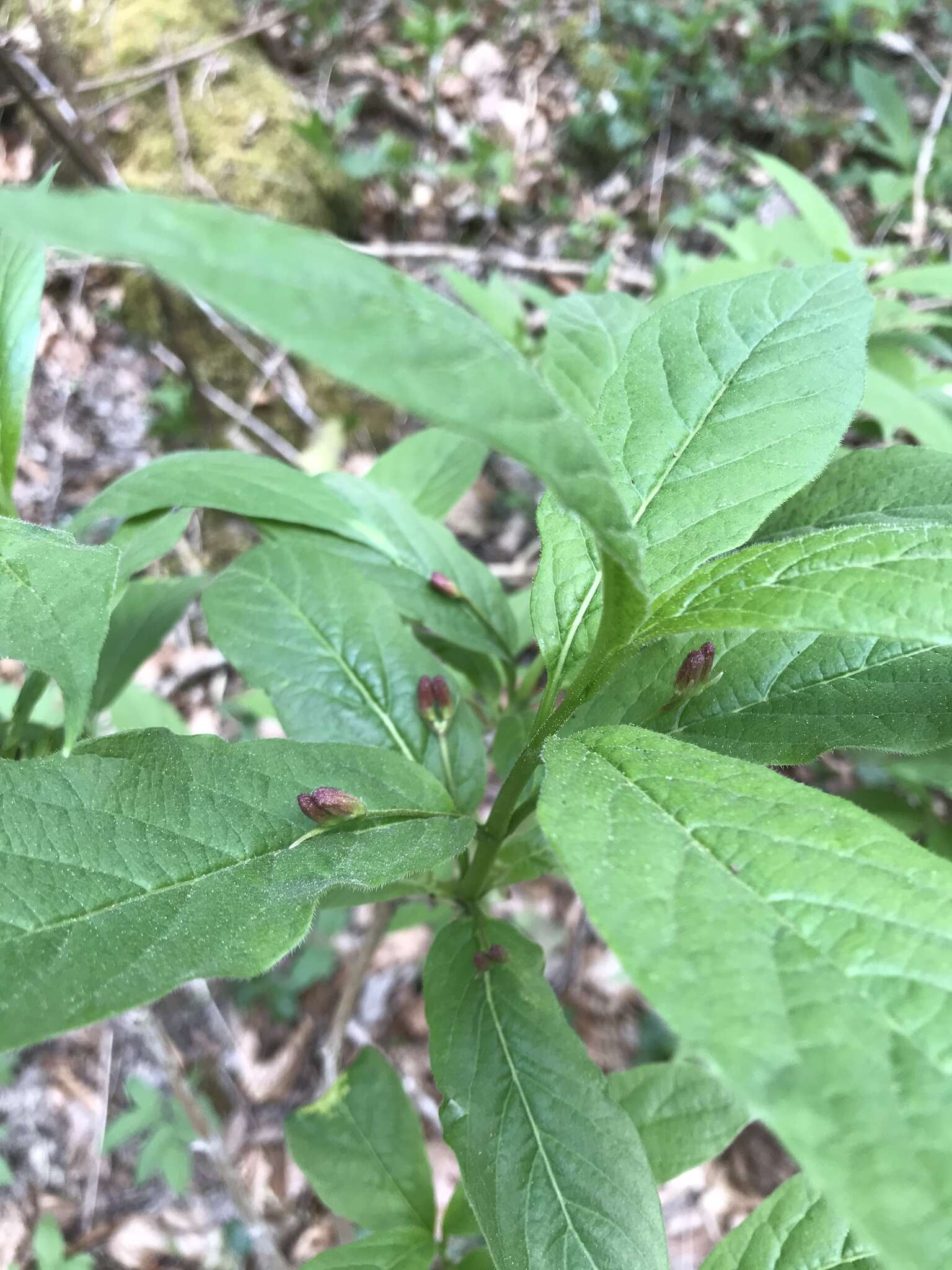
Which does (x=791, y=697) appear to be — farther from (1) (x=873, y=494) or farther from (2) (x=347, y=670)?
(2) (x=347, y=670)

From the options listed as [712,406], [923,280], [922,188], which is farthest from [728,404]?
[922,188]

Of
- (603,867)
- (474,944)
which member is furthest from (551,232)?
(603,867)

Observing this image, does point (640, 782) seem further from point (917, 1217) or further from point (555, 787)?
point (917, 1217)

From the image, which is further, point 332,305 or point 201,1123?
point 201,1123

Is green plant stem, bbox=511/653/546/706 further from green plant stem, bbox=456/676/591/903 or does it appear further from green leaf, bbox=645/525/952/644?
green leaf, bbox=645/525/952/644

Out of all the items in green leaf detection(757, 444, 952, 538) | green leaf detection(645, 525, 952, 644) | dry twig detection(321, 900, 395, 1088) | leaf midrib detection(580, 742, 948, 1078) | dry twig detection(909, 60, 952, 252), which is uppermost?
green leaf detection(645, 525, 952, 644)

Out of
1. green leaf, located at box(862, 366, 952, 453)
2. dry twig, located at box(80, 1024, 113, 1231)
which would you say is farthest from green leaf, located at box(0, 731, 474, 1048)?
Result: dry twig, located at box(80, 1024, 113, 1231)
